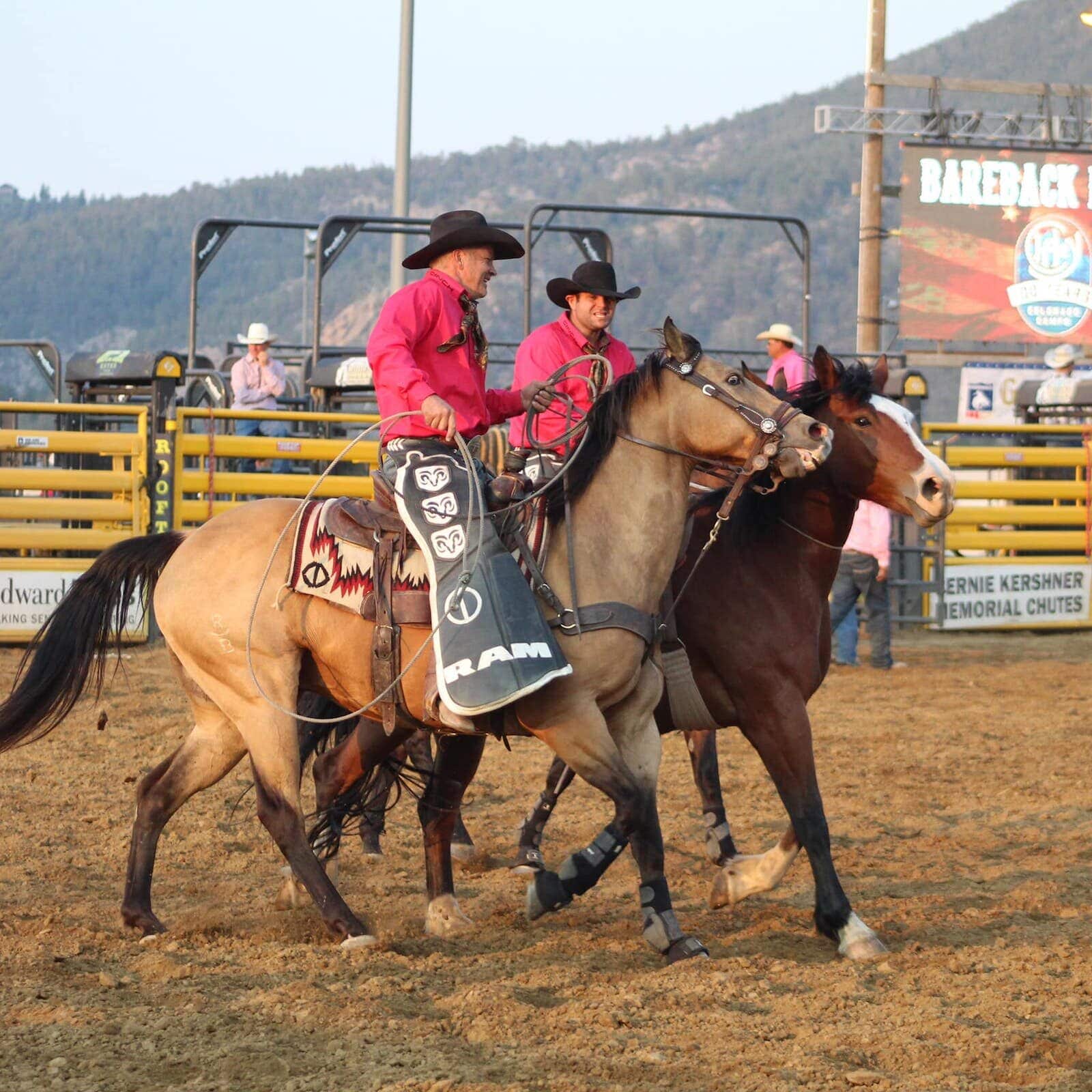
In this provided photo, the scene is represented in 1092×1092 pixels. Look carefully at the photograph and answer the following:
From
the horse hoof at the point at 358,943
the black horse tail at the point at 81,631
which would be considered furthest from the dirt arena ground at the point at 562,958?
the black horse tail at the point at 81,631

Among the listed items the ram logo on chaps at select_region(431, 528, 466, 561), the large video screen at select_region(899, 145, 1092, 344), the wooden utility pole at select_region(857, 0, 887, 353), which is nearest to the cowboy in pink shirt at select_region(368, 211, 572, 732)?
the ram logo on chaps at select_region(431, 528, 466, 561)

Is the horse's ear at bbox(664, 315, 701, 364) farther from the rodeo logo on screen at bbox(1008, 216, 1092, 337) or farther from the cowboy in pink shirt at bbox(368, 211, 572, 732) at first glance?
the rodeo logo on screen at bbox(1008, 216, 1092, 337)

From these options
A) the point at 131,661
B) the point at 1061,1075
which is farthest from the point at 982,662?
the point at 1061,1075

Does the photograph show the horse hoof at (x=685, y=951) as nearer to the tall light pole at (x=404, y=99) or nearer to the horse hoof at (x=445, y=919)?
the horse hoof at (x=445, y=919)

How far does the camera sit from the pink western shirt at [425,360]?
4.61m

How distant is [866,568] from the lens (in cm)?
1061

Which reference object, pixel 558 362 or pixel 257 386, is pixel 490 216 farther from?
pixel 558 362

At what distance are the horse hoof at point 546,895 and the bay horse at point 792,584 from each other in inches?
25.9

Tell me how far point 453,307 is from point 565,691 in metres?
1.31

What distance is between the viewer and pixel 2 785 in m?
7.01

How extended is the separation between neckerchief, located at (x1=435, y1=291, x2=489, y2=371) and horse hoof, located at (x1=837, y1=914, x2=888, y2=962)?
6.98 ft

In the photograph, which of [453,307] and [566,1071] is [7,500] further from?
[566,1071]

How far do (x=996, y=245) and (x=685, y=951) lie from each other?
82.4ft

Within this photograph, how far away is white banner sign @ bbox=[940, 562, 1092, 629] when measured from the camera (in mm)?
13430
